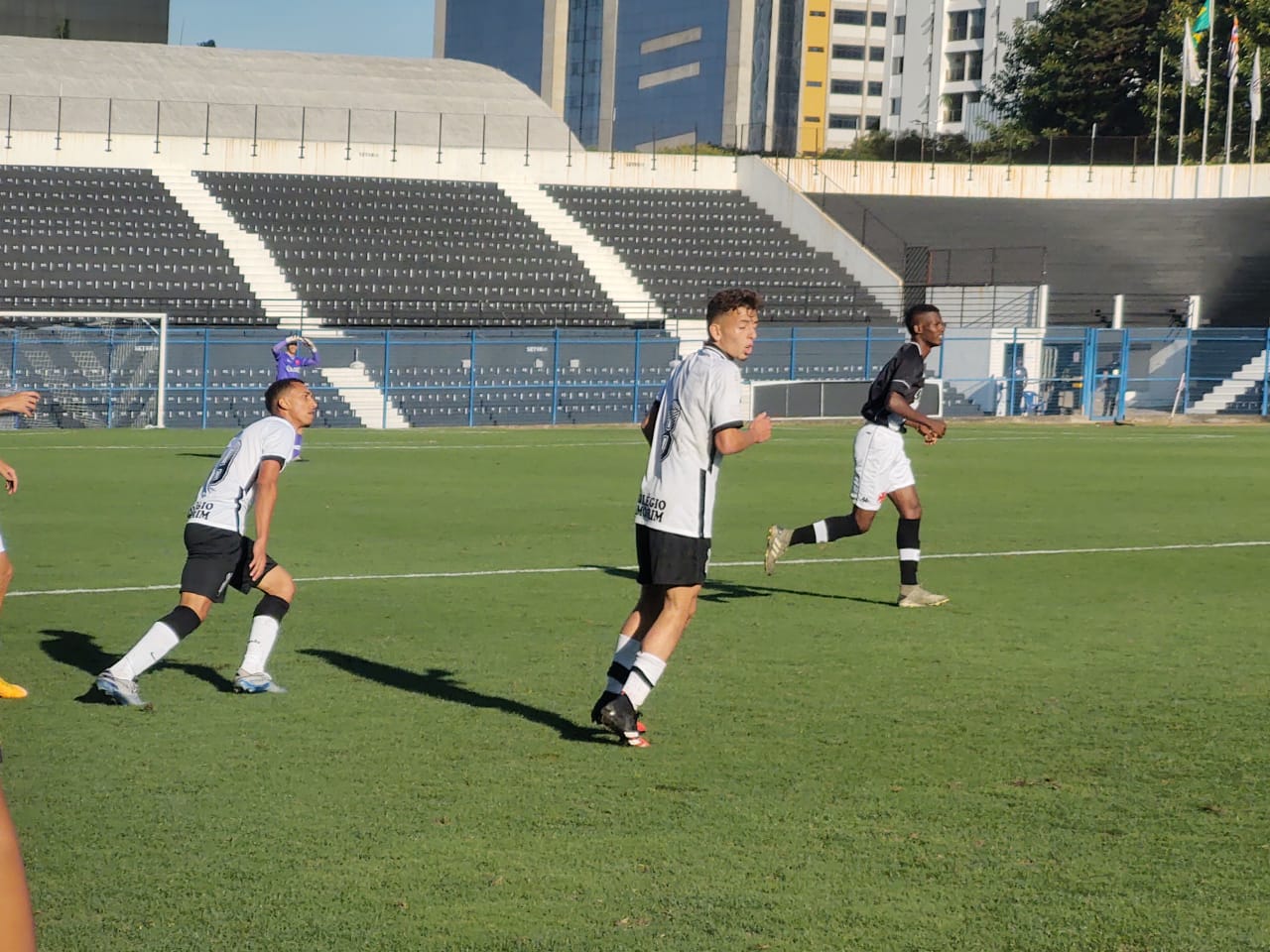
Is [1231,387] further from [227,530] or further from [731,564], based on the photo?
[227,530]

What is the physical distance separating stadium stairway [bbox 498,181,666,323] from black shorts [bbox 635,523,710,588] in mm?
34900

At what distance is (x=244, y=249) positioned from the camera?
4141cm

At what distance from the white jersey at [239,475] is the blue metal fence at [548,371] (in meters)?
25.4

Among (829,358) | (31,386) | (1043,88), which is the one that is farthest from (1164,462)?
(1043,88)

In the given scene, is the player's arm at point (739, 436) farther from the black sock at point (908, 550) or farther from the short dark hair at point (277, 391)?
the black sock at point (908, 550)

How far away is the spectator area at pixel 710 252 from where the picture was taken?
44062mm

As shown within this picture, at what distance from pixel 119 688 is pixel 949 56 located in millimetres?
115973

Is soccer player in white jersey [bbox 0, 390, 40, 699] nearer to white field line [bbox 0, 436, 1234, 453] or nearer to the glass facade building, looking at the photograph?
white field line [bbox 0, 436, 1234, 453]

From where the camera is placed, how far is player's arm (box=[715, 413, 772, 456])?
6.72 metres

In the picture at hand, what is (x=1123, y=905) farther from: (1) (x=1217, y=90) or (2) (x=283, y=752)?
(1) (x=1217, y=90)

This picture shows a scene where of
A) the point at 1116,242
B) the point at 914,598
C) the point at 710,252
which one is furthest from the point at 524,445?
the point at 1116,242

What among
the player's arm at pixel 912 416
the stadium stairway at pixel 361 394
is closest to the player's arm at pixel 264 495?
the player's arm at pixel 912 416

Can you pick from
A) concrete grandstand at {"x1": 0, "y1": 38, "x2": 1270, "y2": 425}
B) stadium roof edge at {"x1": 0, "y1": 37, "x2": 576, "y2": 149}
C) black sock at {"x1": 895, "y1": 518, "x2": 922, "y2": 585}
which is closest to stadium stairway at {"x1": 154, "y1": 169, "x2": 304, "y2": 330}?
concrete grandstand at {"x1": 0, "y1": 38, "x2": 1270, "y2": 425}

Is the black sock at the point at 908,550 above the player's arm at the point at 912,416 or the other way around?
the other way around
